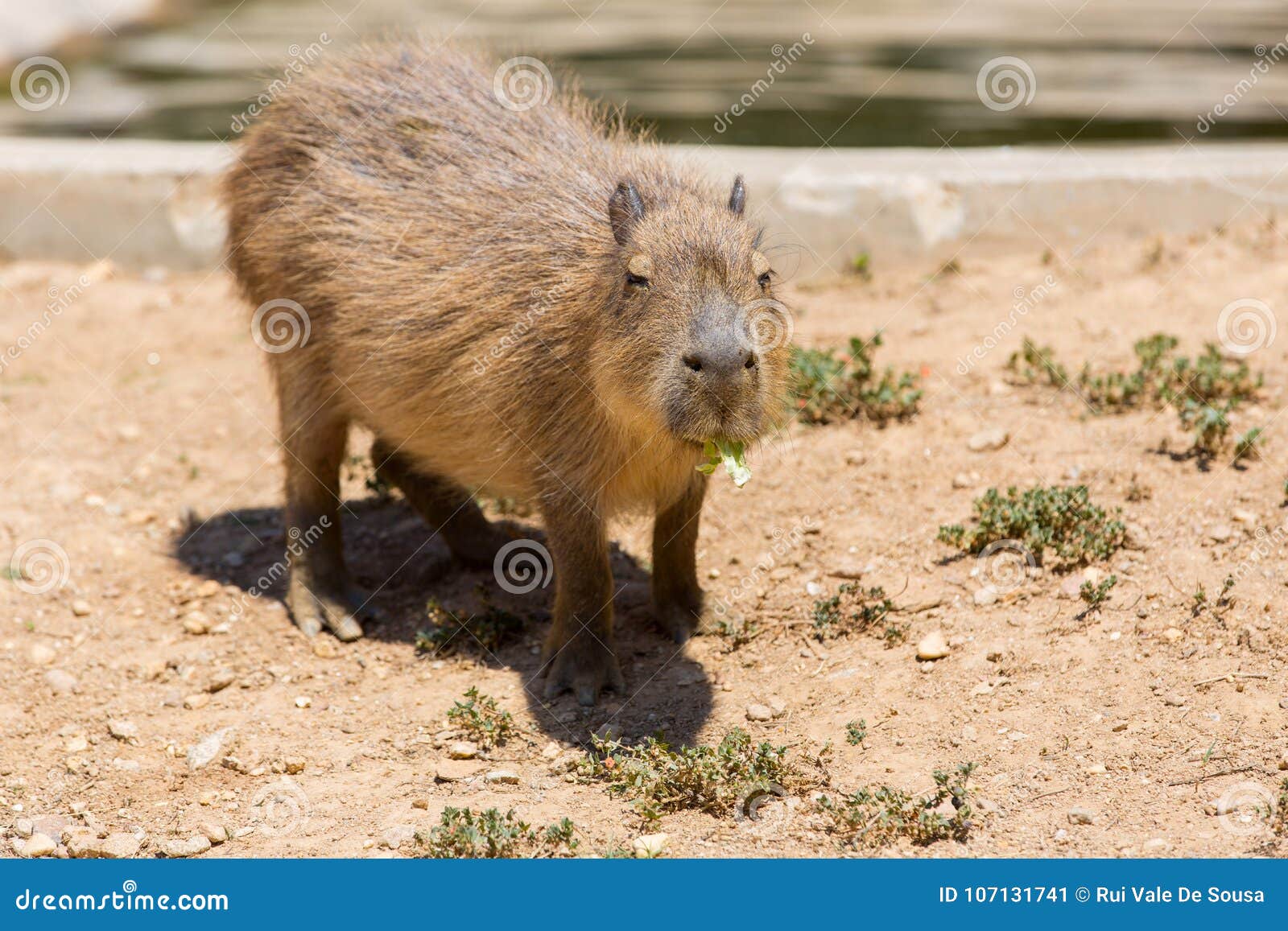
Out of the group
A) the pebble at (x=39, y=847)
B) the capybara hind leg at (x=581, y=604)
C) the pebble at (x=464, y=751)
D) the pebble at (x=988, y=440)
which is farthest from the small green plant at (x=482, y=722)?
the pebble at (x=988, y=440)

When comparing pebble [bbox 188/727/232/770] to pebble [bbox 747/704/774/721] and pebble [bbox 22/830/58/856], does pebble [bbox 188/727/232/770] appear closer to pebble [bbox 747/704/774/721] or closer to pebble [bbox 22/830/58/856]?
pebble [bbox 22/830/58/856]

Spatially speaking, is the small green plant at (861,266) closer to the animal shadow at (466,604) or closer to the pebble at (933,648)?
the animal shadow at (466,604)

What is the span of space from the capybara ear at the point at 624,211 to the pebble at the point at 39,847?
8.54 feet

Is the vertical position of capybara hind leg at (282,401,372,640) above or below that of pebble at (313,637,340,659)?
above

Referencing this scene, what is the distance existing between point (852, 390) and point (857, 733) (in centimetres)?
236

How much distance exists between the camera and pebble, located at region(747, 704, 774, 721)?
4.72 m

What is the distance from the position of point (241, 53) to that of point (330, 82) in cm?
914

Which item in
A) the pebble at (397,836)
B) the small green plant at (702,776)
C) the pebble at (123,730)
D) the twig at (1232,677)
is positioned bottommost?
the pebble at (123,730)

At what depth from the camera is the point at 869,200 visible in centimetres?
782

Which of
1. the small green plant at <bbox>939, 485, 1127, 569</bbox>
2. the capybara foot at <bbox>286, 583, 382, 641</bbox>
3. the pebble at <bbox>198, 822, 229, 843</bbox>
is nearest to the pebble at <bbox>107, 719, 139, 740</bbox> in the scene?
the pebble at <bbox>198, 822, 229, 843</bbox>

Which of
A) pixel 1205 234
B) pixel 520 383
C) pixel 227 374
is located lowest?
pixel 227 374

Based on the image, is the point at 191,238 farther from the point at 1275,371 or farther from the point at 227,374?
the point at 1275,371

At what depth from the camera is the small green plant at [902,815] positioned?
3.89 meters

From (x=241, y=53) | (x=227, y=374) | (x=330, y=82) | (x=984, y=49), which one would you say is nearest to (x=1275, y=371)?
(x=330, y=82)
